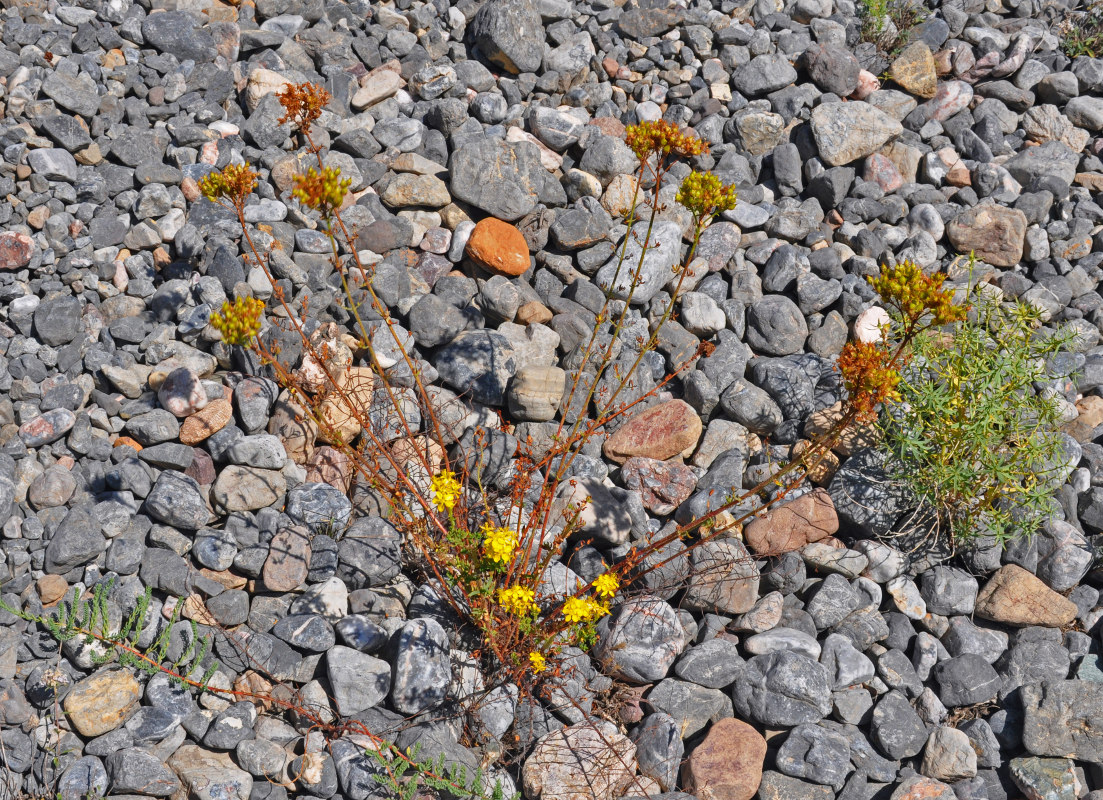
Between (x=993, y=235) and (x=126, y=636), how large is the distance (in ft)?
17.0

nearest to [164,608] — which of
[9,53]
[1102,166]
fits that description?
[9,53]

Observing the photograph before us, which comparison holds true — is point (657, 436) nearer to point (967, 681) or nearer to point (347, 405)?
point (347, 405)

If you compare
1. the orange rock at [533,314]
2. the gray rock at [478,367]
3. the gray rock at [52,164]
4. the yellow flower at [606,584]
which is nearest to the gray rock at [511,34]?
the orange rock at [533,314]

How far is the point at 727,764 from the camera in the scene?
138 inches

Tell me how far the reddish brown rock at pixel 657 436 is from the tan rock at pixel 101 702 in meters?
2.40

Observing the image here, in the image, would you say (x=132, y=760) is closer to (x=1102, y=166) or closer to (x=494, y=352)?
(x=494, y=352)

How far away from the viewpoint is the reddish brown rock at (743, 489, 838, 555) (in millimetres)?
4152

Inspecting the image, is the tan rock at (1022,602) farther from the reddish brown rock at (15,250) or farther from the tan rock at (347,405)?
the reddish brown rock at (15,250)

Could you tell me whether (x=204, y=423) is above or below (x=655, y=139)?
below

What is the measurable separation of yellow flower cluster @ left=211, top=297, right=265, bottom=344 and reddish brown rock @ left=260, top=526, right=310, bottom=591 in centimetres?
111

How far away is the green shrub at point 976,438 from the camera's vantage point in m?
3.96

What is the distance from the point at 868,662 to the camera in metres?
3.83

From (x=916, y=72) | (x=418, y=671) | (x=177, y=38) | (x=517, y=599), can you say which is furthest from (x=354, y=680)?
(x=916, y=72)

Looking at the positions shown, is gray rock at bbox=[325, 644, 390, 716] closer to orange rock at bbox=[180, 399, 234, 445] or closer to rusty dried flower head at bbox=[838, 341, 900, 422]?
orange rock at bbox=[180, 399, 234, 445]
